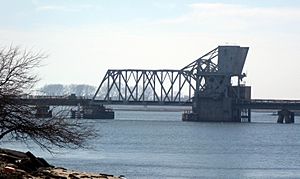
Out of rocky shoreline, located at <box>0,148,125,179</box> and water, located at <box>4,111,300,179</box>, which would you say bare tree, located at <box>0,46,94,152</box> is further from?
water, located at <box>4,111,300,179</box>

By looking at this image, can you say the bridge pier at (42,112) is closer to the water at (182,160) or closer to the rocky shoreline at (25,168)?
the rocky shoreline at (25,168)

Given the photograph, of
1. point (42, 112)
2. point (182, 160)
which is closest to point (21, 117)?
point (42, 112)

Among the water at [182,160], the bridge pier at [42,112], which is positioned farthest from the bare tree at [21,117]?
the water at [182,160]

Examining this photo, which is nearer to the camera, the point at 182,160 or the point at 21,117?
the point at 21,117

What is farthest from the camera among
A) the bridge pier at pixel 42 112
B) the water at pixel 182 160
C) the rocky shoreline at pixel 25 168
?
the water at pixel 182 160

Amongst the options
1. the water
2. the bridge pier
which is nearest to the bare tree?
the bridge pier

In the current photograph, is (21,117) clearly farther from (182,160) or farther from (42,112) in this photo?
(182,160)

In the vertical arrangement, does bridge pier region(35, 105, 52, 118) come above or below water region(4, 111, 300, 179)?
above

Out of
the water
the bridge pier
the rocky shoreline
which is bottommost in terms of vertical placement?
the water

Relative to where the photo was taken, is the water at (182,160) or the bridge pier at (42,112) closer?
the bridge pier at (42,112)

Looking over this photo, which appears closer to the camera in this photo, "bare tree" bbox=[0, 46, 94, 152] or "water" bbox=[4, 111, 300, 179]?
"bare tree" bbox=[0, 46, 94, 152]

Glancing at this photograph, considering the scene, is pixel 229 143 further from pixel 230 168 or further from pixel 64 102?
pixel 64 102

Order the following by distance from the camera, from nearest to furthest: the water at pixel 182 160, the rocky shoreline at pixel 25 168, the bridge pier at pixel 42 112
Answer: the rocky shoreline at pixel 25 168
the bridge pier at pixel 42 112
the water at pixel 182 160

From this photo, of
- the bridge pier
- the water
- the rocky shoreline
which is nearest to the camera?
the rocky shoreline
